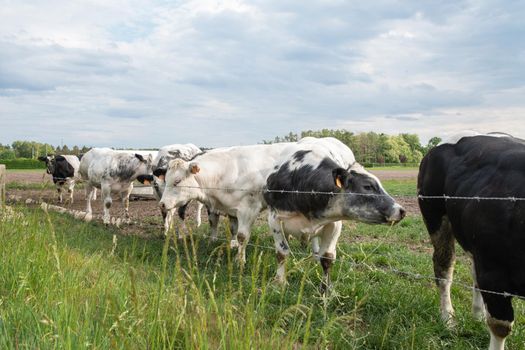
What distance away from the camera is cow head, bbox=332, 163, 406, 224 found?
17.3 ft

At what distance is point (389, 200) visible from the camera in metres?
5.36

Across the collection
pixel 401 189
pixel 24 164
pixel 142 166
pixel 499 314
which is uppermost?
pixel 142 166

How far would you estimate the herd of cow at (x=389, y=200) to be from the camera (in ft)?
12.5

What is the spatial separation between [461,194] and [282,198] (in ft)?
8.52

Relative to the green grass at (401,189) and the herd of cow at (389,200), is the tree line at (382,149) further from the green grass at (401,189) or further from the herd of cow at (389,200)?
the herd of cow at (389,200)

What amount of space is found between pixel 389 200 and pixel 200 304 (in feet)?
Answer: 10.7

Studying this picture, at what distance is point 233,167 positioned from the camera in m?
8.73

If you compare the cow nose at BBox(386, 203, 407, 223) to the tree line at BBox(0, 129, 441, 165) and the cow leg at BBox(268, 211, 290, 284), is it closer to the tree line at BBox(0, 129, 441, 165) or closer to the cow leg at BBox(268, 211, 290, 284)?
the cow leg at BBox(268, 211, 290, 284)

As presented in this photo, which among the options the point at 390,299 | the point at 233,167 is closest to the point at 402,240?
the point at 233,167

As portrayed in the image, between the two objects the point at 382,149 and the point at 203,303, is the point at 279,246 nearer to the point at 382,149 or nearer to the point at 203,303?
the point at 203,303

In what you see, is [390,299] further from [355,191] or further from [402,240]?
[402,240]

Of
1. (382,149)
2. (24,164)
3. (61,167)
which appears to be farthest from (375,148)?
(61,167)

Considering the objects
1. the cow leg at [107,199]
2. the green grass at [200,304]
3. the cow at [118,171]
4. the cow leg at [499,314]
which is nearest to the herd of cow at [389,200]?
the cow leg at [499,314]

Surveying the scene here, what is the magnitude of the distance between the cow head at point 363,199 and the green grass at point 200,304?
542mm
